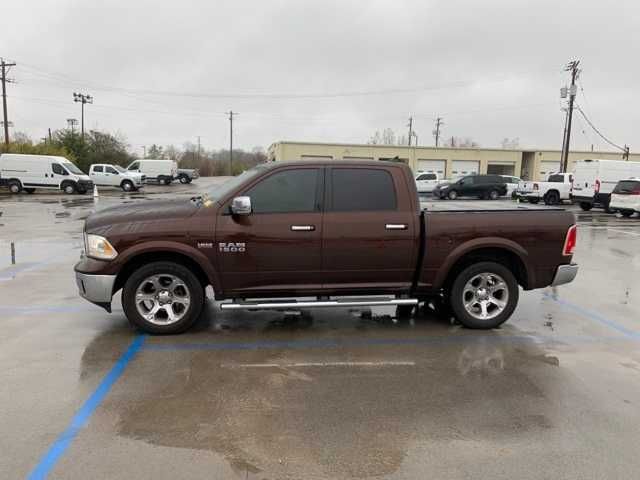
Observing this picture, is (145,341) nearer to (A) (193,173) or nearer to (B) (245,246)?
(B) (245,246)

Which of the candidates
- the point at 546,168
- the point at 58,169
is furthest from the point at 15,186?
the point at 546,168

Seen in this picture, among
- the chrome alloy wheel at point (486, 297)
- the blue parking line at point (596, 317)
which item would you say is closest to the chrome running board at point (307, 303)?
the chrome alloy wheel at point (486, 297)

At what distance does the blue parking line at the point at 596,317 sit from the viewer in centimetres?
580

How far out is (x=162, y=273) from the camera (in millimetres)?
5320

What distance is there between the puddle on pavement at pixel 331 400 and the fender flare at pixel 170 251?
0.76 meters

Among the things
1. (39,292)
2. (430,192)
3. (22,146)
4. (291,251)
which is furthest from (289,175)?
(22,146)

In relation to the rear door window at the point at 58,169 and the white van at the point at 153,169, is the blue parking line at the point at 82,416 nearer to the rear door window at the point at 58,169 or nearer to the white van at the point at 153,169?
the rear door window at the point at 58,169

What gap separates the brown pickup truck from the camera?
5.29 metres

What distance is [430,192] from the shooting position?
119 ft

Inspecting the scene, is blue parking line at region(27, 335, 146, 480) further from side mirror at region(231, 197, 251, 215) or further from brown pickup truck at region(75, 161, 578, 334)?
side mirror at region(231, 197, 251, 215)

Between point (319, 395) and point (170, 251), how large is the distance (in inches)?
89.3

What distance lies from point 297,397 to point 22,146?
46.3 m

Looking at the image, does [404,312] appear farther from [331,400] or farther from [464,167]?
[464,167]

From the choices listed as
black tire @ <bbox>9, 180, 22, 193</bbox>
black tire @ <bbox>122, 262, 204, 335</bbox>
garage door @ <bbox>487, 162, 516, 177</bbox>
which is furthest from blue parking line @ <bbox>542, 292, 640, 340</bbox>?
garage door @ <bbox>487, 162, 516, 177</bbox>
